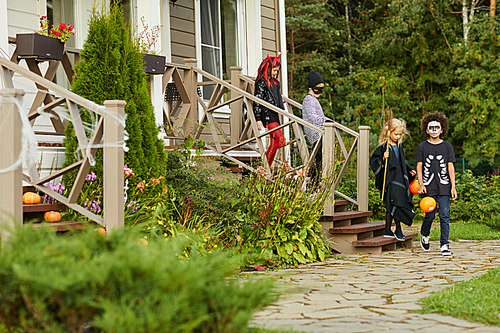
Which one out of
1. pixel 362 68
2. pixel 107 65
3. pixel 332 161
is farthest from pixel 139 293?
pixel 362 68

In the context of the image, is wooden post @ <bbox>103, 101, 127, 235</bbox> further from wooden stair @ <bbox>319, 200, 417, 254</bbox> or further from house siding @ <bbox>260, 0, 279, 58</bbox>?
house siding @ <bbox>260, 0, 279, 58</bbox>

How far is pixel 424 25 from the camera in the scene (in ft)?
65.2

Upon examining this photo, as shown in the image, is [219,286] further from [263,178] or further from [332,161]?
[332,161]

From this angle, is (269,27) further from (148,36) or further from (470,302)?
(470,302)

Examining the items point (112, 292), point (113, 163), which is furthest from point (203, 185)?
point (112, 292)

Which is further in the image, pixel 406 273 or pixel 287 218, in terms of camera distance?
pixel 287 218

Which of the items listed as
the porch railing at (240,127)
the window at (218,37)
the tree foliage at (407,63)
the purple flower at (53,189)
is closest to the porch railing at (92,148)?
the purple flower at (53,189)

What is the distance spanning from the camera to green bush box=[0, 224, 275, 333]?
2.33 meters

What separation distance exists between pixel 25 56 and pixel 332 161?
3.55 m

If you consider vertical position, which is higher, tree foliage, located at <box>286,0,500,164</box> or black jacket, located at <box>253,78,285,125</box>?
tree foliage, located at <box>286,0,500,164</box>

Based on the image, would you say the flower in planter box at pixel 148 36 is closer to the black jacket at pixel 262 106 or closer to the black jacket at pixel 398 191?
the black jacket at pixel 262 106

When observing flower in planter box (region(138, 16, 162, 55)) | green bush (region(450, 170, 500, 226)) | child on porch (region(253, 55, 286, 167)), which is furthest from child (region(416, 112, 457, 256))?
green bush (region(450, 170, 500, 226))

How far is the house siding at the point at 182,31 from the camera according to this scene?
904cm

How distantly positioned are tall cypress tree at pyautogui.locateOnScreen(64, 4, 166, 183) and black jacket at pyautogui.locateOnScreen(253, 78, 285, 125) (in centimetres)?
219
